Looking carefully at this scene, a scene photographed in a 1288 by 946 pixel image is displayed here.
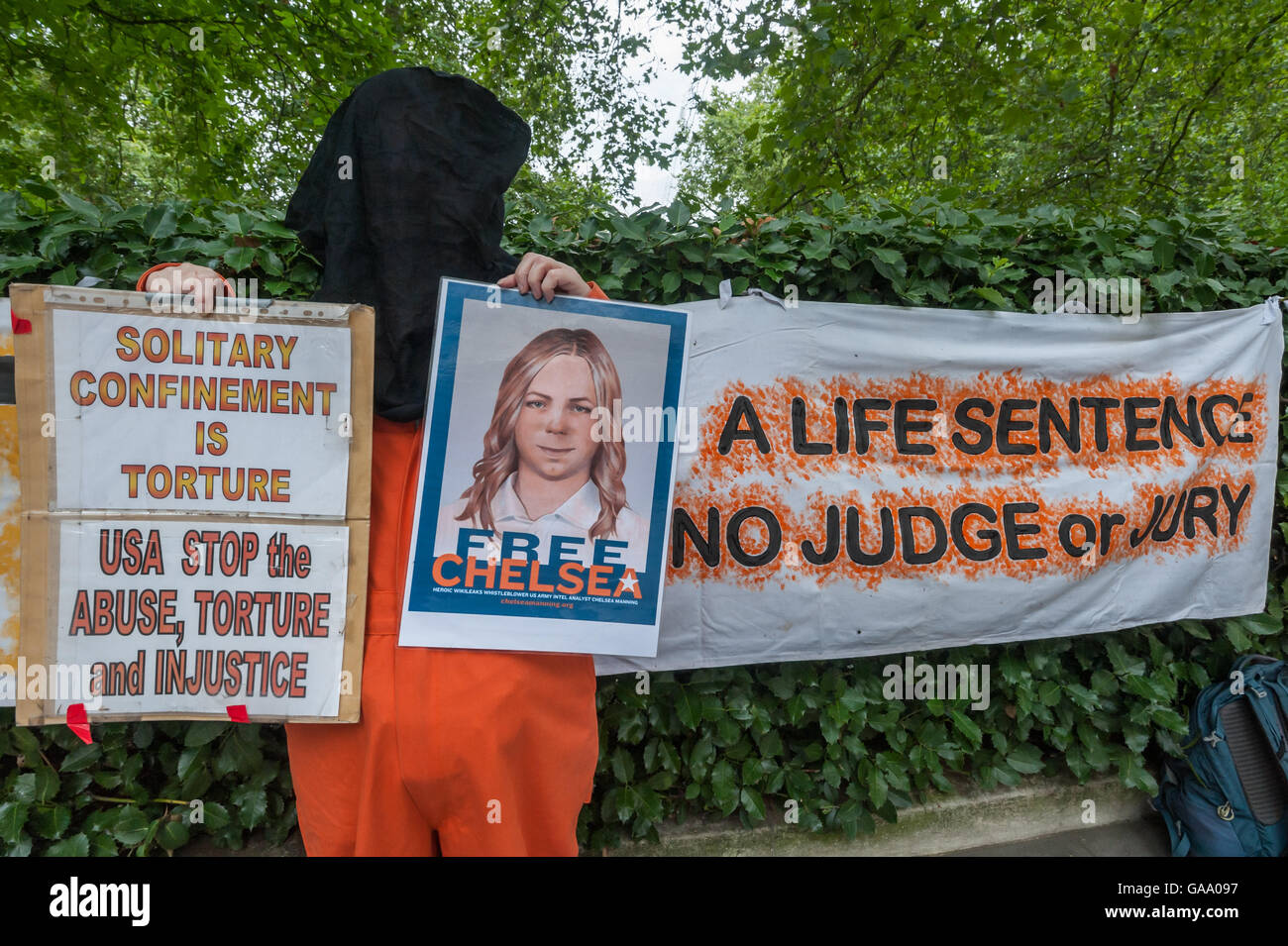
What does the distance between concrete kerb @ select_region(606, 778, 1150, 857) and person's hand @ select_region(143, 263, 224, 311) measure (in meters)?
2.29

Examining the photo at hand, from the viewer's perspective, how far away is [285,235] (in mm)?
2381

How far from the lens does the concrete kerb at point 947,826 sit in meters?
2.82

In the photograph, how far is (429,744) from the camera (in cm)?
147

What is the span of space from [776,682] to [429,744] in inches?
64.5

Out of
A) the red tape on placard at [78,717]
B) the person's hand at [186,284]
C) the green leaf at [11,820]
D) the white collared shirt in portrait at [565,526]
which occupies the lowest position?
the green leaf at [11,820]

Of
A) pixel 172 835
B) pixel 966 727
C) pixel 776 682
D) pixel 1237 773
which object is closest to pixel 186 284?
pixel 172 835

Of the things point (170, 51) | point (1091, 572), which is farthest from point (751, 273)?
point (170, 51)

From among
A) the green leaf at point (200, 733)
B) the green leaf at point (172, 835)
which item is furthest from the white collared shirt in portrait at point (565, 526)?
the green leaf at point (172, 835)

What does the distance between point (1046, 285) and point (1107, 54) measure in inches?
227

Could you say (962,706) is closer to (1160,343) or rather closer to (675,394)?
(1160,343)

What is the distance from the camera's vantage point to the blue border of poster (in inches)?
63.7

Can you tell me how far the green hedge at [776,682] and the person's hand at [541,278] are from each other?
0.86 metres

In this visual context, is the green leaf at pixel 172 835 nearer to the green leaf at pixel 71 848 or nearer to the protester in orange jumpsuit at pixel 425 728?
the green leaf at pixel 71 848

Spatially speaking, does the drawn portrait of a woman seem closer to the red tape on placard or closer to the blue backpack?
the red tape on placard
